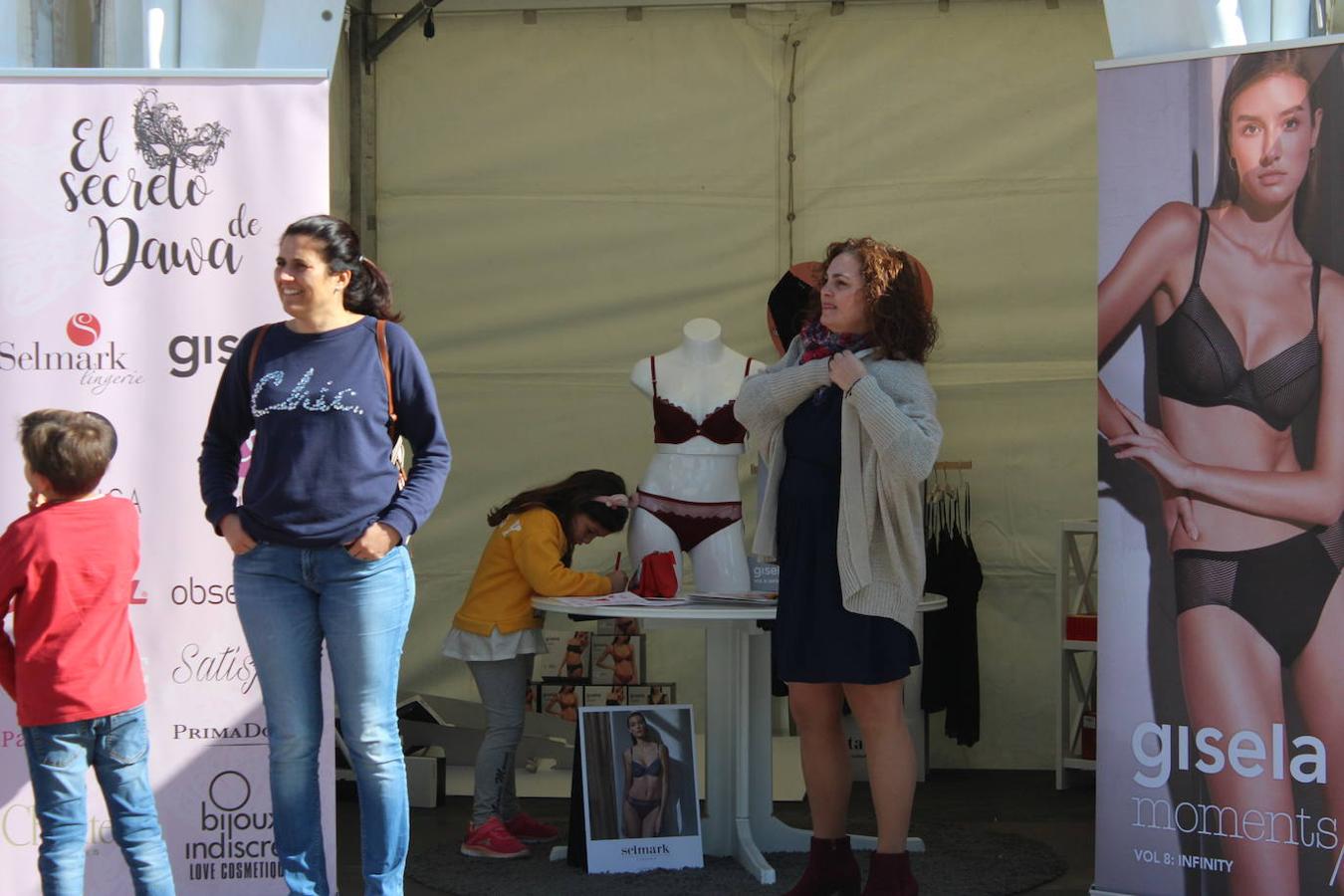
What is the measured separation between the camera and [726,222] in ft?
19.4

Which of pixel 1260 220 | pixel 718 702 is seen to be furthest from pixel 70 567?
pixel 1260 220

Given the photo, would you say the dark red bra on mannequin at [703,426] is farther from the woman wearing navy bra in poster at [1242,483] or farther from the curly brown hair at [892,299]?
the woman wearing navy bra in poster at [1242,483]

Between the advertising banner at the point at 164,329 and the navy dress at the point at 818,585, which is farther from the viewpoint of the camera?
the advertising banner at the point at 164,329

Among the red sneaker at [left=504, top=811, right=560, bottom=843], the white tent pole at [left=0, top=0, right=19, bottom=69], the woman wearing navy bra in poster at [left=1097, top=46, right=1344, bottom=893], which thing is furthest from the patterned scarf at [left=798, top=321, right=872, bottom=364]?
the white tent pole at [left=0, top=0, right=19, bottom=69]

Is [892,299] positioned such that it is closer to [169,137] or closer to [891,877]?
[891,877]

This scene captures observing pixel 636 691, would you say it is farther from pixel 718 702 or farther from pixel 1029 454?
pixel 1029 454

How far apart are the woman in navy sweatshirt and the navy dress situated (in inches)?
30.7

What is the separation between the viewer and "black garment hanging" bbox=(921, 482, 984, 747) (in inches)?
219

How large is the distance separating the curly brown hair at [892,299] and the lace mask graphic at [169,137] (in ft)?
4.55

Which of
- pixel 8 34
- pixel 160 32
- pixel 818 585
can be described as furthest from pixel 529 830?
pixel 8 34

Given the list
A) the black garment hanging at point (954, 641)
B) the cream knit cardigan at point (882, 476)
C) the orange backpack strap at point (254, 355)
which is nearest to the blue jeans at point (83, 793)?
the orange backpack strap at point (254, 355)

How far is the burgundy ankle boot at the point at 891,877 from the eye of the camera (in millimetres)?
3277

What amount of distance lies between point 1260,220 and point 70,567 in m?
2.45

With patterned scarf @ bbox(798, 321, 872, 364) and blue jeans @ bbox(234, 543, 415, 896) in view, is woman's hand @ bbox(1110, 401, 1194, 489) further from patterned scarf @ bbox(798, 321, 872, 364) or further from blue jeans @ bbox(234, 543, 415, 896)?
blue jeans @ bbox(234, 543, 415, 896)
